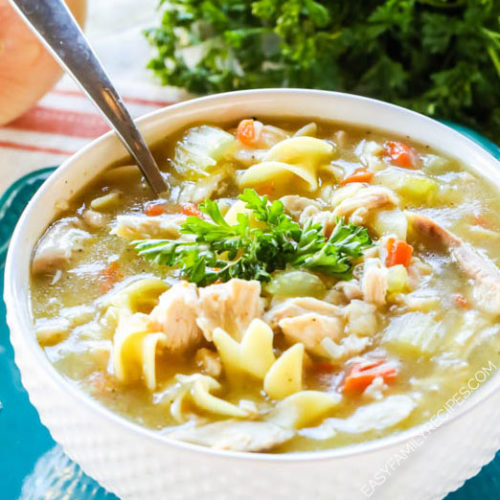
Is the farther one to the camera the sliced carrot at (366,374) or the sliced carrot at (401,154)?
the sliced carrot at (401,154)

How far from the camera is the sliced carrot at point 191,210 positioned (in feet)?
9.34

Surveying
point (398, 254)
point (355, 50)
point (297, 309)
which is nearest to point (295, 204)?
point (398, 254)

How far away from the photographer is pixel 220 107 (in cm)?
320

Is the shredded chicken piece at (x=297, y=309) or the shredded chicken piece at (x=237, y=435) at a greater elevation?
the shredded chicken piece at (x=297, y=309)

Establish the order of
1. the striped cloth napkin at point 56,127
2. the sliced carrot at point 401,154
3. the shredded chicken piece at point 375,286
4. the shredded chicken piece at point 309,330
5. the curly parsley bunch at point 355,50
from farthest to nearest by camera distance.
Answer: the curly parsley bunch at point 355,50
the striped cloth napkin at point 56,127
the sliced carrot at point 401,154
the shredded chicken piece at point 375,286
the shredded chicken piece at point 309,330

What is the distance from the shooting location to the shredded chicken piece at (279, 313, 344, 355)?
226cm

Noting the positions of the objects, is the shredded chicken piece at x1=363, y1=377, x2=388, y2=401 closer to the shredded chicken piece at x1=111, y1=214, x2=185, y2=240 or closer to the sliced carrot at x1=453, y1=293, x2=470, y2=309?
the sliced carrot at x1=453, y1=293, x2=470, y2=309

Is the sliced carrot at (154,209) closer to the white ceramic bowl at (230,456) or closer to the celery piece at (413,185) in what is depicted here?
the white ceramic bowl at (230,456)

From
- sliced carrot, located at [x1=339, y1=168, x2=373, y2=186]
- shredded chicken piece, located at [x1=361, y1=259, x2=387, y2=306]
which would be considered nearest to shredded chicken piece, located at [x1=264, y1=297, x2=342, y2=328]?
shredded chicken piece, located at [x1=361, y1=259, x2=387, y2=306]

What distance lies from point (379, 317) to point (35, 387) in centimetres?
103

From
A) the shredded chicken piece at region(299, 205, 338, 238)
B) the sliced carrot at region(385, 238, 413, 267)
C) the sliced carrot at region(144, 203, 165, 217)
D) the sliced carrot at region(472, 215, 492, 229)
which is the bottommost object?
the sliced carrot at region(144, 203, 165, 217)

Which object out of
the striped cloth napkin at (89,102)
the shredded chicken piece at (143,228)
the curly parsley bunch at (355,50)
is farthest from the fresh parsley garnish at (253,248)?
the curly parsley bunch at (355,50)

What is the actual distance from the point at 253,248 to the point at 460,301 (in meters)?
0.66

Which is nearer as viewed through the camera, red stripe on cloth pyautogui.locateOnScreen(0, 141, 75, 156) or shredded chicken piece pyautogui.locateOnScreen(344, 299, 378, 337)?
shredded chicken piece pyautogui.locateOnScreen(344, 299, 378, 337)
